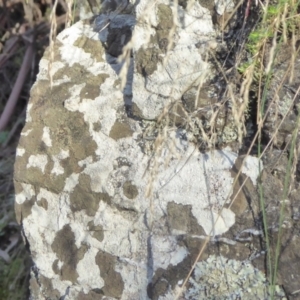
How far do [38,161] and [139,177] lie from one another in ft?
0.98

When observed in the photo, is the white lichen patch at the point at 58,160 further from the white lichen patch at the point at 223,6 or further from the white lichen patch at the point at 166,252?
the white lichen patch at the point at 223,6

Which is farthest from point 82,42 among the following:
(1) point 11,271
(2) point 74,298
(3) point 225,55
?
(1) point 11,271

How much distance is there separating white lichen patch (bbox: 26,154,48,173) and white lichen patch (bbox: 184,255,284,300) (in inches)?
19.3

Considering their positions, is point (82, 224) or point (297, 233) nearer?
point (297, 233)

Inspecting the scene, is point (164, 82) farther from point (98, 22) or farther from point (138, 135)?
point (98, 22)

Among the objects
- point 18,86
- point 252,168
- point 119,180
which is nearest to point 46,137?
point 119,180

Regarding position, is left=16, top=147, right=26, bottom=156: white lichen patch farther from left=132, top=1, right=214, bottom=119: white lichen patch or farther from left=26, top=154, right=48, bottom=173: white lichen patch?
left=132, top=1, right=214, bottom=119: white lichen patch

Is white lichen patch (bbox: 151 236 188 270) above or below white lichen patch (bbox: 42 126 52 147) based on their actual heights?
below

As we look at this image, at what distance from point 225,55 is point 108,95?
1.08 feet

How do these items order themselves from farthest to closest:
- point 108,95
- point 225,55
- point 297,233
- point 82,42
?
point 82,42, point 108,95, point 225,55, point 297,233

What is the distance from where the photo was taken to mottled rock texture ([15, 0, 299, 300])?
50.2 inches

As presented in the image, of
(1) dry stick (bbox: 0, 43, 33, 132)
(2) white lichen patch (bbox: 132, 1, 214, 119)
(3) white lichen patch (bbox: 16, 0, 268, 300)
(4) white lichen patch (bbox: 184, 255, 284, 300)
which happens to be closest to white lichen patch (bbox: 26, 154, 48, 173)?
(3) white lichen patch (bbox: 16, 0, 268, 300)

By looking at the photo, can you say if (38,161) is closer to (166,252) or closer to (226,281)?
(166,252)

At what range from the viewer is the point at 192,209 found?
130 centimetres
